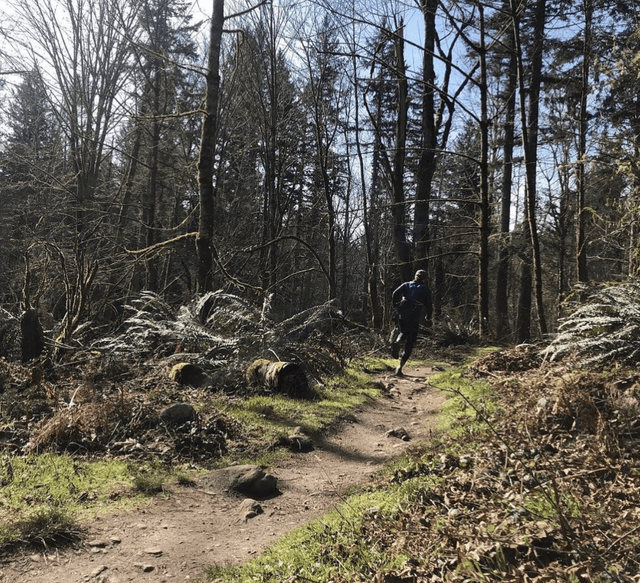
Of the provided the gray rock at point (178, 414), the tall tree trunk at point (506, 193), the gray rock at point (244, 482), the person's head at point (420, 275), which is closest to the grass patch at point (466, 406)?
the gray rock at point (244, 482)

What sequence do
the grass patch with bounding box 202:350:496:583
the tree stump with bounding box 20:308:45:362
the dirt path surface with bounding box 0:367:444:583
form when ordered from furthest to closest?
the tree stump with bounding box 20:308:45:362 < the dirt path surface with bounding box 0:367:444:583 < the grass patch with bounding box 202:350:496:583

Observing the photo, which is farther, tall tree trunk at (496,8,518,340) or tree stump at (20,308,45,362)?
tall tree trunk at (496,8,518,340)

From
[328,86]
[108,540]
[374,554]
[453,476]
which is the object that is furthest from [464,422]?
[328,86]

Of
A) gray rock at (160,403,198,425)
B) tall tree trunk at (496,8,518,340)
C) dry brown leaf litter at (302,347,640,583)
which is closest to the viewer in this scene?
dry brown leaf litter at (302,347,640,583)

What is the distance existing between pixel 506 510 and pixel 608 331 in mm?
3699

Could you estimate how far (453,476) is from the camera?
377 centimetres

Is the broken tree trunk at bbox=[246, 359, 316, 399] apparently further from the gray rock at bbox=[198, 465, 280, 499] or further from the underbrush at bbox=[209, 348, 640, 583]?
the underbrush at bbox=[209, 348, 640, 583]

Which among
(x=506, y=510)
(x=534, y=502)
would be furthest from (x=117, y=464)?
(x=534, y=502)

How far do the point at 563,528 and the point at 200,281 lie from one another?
8.18 meters

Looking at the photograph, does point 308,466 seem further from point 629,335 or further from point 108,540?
point 629,335

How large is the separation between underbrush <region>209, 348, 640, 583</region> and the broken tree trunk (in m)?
2.84

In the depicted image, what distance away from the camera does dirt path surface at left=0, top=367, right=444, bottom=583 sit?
309 cm

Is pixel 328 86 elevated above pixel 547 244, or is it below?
above

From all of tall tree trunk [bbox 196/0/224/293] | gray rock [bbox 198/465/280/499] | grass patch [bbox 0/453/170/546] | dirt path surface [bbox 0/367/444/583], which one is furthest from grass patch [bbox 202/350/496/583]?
tall tree trunk [bbox 196/0/224/293]
